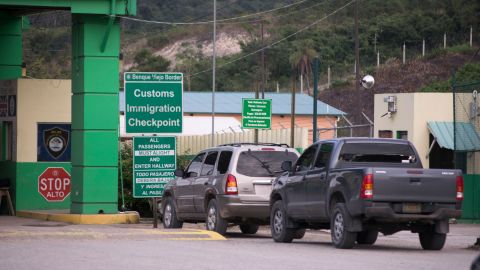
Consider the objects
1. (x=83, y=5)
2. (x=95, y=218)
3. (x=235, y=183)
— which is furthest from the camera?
(x=95, y=218)

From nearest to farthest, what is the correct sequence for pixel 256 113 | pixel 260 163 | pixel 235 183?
1. pixel 235 183
2. pixel 260 163
3. pixel 256 113

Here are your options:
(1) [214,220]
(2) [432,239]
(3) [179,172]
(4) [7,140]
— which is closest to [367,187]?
(2) [432,239]

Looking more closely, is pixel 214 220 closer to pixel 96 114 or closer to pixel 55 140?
pixel 96 114

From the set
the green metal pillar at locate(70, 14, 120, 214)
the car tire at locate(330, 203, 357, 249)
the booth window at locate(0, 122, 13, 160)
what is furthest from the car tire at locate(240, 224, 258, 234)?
the booth window at locate(0, 122, 13, 160)

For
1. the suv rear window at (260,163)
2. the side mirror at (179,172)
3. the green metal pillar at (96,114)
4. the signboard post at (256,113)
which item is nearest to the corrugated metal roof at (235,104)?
the signboard post at (256,113)

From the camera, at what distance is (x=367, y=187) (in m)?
17.2

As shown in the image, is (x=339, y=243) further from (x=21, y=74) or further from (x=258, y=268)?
(x=21, y=74)

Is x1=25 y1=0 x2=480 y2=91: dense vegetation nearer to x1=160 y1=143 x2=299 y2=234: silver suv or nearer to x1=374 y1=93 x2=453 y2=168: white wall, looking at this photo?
x1=374 y1=93 x2=453 y2=168: white wall

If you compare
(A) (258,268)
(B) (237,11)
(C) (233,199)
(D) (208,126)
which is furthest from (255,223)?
(B) (237,11)

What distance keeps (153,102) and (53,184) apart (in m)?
7.18

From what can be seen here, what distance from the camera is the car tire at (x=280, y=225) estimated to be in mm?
19891

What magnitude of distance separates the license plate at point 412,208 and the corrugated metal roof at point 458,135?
1157 centimetres

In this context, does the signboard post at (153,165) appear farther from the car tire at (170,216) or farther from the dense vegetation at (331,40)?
the dense vegetation at (331,40)

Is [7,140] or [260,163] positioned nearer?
[260,163]
